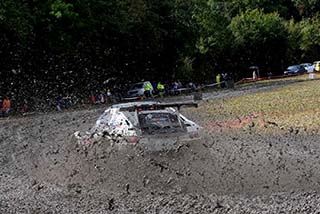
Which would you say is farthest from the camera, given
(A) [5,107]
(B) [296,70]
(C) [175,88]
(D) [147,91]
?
(B) [296,70]

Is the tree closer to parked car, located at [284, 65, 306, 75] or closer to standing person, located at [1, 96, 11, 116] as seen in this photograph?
parked car, located at [284, 65, 306, 75]

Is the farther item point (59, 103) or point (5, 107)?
point (59, 103)

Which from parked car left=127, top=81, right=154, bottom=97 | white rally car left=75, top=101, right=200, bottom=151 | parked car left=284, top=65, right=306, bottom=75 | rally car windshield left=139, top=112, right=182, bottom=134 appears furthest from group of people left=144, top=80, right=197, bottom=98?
rally car windshield left=139, top=112, right=182, bottom=134

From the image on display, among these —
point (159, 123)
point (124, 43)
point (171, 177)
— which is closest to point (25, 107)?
point (124, 43)

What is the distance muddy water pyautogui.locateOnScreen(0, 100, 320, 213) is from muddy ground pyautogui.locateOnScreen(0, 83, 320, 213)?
0.05 ft

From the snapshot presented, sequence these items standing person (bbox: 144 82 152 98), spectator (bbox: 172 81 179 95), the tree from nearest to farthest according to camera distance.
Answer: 1. standing person (bbox: 144 82 152 98)
2. spectator (bbox: 172 81 179 95)
3. the tree

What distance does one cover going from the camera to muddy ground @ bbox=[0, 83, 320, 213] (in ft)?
30.5

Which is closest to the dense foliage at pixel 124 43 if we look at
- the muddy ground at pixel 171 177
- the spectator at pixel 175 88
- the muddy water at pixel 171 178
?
the spectator at pixel 175 88

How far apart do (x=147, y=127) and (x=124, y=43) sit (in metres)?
35.5

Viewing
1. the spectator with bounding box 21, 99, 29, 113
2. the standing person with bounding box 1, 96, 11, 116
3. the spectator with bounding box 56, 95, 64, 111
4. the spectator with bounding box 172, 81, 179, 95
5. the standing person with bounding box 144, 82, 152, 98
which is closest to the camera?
the standing person with bounding box 1, 96, 11, 116

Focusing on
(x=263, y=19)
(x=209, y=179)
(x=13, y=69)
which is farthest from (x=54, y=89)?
(x=263, y=19)

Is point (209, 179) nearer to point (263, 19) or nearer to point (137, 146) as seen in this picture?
point (137, 146)

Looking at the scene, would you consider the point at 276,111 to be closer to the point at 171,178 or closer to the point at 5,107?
the point at 171,178

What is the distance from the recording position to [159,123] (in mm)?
12930
